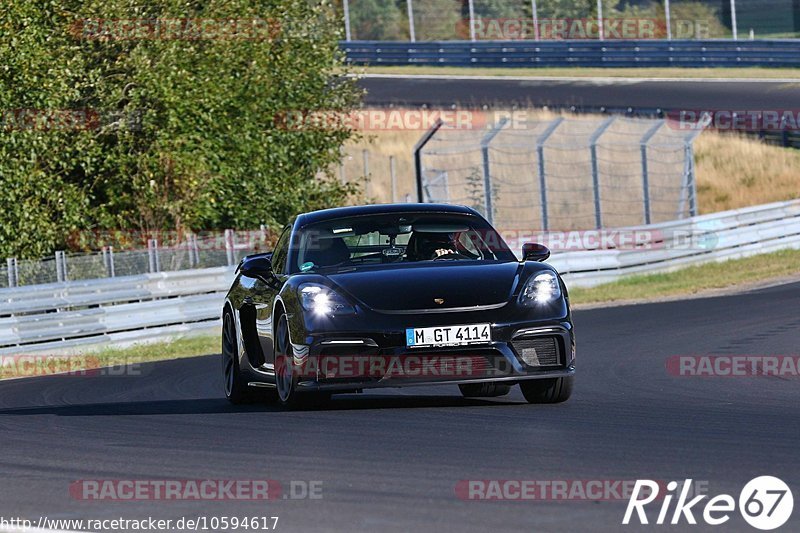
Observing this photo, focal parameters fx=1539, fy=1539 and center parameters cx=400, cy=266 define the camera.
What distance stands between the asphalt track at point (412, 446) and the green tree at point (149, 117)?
1038 cm

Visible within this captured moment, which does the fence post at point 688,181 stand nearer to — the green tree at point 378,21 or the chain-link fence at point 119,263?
the chain-link fence at point 119,263

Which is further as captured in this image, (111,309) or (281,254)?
(111,309)

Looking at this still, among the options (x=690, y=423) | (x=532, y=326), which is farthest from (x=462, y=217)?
(x=690, y=423)

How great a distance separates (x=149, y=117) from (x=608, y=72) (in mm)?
23736

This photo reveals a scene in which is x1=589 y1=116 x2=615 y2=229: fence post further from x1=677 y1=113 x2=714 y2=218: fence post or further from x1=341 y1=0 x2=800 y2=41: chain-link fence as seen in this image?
x1=341 y1=0 x2=800 y2=41: chain-link fence

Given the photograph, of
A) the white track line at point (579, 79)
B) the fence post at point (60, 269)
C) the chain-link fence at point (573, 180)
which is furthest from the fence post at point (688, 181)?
the white track line at point (579, 79)

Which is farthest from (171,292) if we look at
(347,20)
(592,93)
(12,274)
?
(347,20)

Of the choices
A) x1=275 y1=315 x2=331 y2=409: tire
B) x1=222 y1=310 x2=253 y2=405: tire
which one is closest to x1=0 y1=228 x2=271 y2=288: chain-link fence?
x1=222 y1=310 x2=253 y2=405: tire

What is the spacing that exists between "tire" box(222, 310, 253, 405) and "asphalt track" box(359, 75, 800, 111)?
87.0ft

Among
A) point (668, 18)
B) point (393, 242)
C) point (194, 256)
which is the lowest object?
point (194, 256)

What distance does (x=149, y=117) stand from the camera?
78.5 feet

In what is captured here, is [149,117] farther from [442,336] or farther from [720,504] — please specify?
[720,504]

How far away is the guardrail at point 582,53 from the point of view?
42.9 m

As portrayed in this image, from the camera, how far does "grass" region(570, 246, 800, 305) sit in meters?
23.3
